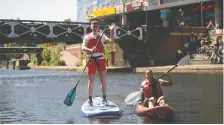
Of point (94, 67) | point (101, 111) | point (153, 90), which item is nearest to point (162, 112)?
point (153, 90)

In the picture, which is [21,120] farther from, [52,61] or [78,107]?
[52,61]

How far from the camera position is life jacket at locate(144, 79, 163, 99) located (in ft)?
39.8

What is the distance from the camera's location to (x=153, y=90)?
12.2 metres

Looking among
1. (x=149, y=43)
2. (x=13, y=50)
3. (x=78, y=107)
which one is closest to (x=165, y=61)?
(x=149, y=43)

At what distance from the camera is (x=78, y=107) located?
1459cm

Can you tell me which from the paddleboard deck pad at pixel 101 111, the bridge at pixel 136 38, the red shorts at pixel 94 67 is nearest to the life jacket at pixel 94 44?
the red shorts at pixel 94 67

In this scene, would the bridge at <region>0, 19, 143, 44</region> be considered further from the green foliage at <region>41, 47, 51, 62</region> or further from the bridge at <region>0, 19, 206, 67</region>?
the green foliage at <region>41, 47, 51, 62</region>

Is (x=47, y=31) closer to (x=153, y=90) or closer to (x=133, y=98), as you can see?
(x=133, y=98)

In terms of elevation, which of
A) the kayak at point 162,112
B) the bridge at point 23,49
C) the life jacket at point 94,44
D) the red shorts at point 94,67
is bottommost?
the kayak at point 162,112

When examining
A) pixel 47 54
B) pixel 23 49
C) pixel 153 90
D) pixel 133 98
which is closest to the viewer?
pixel 153 90

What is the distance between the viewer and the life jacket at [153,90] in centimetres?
1214

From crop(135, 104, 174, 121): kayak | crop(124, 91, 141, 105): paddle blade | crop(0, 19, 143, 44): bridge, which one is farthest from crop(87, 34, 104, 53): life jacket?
crop(0, 19, 143, 44): bridge

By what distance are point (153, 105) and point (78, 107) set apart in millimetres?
3633

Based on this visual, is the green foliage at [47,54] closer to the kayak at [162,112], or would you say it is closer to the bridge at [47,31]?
the bridge at [47,31]
